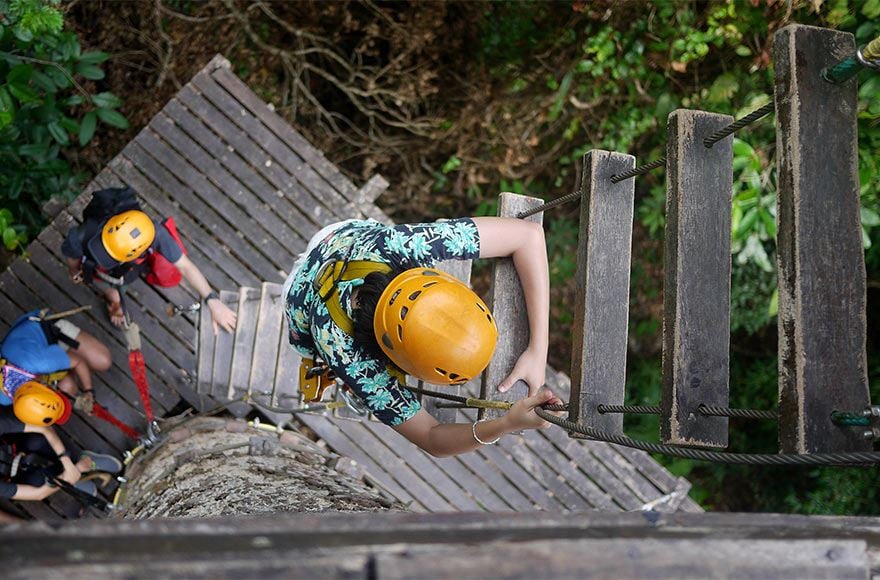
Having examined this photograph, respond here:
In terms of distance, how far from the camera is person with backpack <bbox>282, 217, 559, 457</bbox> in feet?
7.66

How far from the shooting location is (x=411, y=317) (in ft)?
7.59

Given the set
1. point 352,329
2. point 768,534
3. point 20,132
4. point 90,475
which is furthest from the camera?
point 20,132

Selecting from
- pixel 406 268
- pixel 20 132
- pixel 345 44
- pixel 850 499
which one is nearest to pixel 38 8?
pixel 20 132

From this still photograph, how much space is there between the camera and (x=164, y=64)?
6.33 m

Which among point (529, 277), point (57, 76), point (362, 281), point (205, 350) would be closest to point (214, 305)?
point (205, 350)

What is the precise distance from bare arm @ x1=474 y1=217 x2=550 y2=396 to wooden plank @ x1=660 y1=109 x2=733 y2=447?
0.83 metres

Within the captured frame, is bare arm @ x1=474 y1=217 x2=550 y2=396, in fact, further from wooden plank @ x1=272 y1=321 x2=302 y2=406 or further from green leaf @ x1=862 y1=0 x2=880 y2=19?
green leaf @ x1=862 y1=0 x2=880 y2=19

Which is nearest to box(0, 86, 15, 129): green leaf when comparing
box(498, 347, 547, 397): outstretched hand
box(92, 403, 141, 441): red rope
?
box(92, 403, 141, 441): red rope

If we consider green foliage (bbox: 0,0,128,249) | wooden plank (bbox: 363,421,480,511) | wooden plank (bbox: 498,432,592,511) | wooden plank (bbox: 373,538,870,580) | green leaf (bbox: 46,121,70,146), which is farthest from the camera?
green leaf (bbox: 46,121,70,146)

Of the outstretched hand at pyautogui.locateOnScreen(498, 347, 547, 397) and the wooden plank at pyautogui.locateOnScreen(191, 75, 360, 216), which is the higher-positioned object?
the wooden plank at pyautogui.locateOnScreen(191, 75, 360, 216)

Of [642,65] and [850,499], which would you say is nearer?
[642,65]

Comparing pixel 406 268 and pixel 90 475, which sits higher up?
pixel 406 268

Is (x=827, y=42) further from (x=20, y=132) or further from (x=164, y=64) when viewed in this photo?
(x=164, y=64)

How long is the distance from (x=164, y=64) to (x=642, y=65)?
12.8 feet
